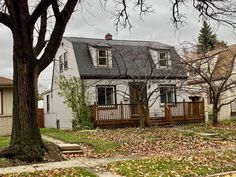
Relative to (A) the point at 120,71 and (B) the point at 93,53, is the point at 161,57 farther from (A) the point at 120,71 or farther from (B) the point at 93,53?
(B) the point at 93,53

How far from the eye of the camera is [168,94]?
91.9 ft

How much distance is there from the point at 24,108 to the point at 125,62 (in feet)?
52.7

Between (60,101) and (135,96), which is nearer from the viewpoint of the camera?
(135,96)

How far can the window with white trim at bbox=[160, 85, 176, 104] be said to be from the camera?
2744cm

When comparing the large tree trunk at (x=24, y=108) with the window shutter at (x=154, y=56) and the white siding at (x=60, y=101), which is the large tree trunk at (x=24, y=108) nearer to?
the white siding at (x=60, y=101)

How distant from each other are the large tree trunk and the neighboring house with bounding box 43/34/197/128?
13.0 m

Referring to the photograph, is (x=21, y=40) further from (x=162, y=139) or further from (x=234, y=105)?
(x=234, y=105)

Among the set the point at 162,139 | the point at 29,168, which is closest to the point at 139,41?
the point at 162,139

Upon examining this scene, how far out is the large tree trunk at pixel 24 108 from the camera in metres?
11.3

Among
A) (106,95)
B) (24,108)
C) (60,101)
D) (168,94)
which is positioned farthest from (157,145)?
(60,101)

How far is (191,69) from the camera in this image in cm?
2422

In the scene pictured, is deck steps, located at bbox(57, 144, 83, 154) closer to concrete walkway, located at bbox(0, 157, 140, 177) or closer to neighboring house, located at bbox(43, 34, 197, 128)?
concrete walkway, located at bbox(0, 157, 140, 177)

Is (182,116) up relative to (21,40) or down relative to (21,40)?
down

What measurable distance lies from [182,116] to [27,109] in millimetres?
17093
